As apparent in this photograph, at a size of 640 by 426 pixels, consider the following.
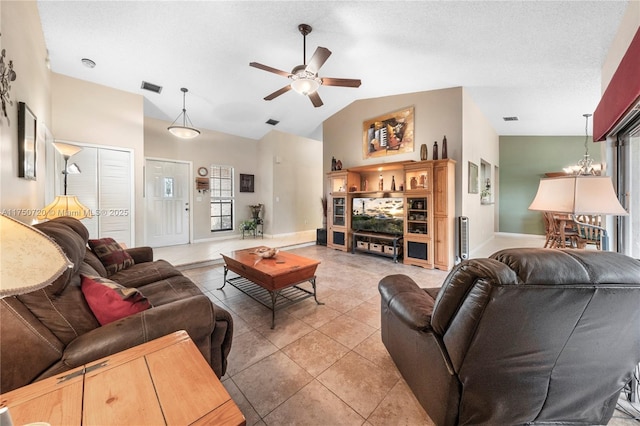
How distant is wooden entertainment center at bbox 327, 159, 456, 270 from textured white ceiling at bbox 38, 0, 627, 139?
147cm

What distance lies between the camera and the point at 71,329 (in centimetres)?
106

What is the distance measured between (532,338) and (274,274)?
181cm

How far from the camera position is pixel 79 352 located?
0.99 metres

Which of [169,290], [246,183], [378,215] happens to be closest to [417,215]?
[378,215]

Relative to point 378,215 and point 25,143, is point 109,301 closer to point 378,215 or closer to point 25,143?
point 25,143

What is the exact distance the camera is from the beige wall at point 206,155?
5441 mm

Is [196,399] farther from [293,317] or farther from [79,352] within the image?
[293,317]

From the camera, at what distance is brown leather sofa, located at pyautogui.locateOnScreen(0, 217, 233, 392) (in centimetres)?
89

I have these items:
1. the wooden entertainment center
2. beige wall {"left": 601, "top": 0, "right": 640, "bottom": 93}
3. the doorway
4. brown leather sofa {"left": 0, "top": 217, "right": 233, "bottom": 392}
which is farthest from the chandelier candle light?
the wooden entertainment center

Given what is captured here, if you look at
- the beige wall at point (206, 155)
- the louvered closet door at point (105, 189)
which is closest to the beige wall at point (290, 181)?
the beige wall at point (206, 155)

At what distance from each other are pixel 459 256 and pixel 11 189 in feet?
17.7

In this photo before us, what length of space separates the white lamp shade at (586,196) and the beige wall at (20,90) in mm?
3750

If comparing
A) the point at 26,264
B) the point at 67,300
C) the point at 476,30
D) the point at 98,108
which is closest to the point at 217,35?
the point at 98,108

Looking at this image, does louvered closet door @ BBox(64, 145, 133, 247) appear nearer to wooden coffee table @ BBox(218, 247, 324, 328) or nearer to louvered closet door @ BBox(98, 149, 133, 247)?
louvered closet door @ BBox(98, 149, 133, 247)
